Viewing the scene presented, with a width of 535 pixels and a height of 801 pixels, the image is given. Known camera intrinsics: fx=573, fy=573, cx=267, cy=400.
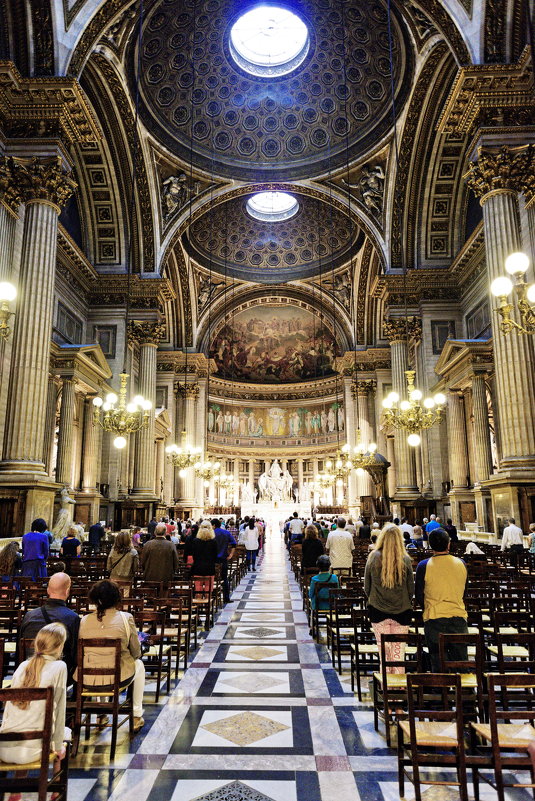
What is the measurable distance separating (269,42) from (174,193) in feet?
27.4

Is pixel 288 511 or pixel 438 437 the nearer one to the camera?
pixel 438 437

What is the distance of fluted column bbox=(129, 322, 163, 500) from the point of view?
899 inches

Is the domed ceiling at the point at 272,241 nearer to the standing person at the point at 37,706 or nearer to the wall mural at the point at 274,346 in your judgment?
the wall mural at the point at 274,346

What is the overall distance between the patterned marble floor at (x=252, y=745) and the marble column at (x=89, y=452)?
46.1ft

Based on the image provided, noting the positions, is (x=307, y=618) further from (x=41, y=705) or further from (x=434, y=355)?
(x=434, y=355)

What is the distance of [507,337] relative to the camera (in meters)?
12.8

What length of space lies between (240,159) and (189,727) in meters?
26.7

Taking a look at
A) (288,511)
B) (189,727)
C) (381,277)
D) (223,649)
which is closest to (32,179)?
(223,649)

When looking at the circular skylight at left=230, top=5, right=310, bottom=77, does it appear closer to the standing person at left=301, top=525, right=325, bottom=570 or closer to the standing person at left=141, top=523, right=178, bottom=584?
the standing person at left=301, top=525, right=325, bottom=570

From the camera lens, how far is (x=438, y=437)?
72.2ft

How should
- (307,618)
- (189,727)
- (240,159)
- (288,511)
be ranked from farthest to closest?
1. (288,511)
2. (240,159)
3. (307,618)
4. (189,727)

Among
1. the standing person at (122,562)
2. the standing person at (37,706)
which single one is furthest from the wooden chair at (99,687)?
the standing person at (122,562)

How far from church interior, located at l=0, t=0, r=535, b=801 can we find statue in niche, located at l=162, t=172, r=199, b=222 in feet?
0.33

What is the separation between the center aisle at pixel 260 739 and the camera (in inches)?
147
